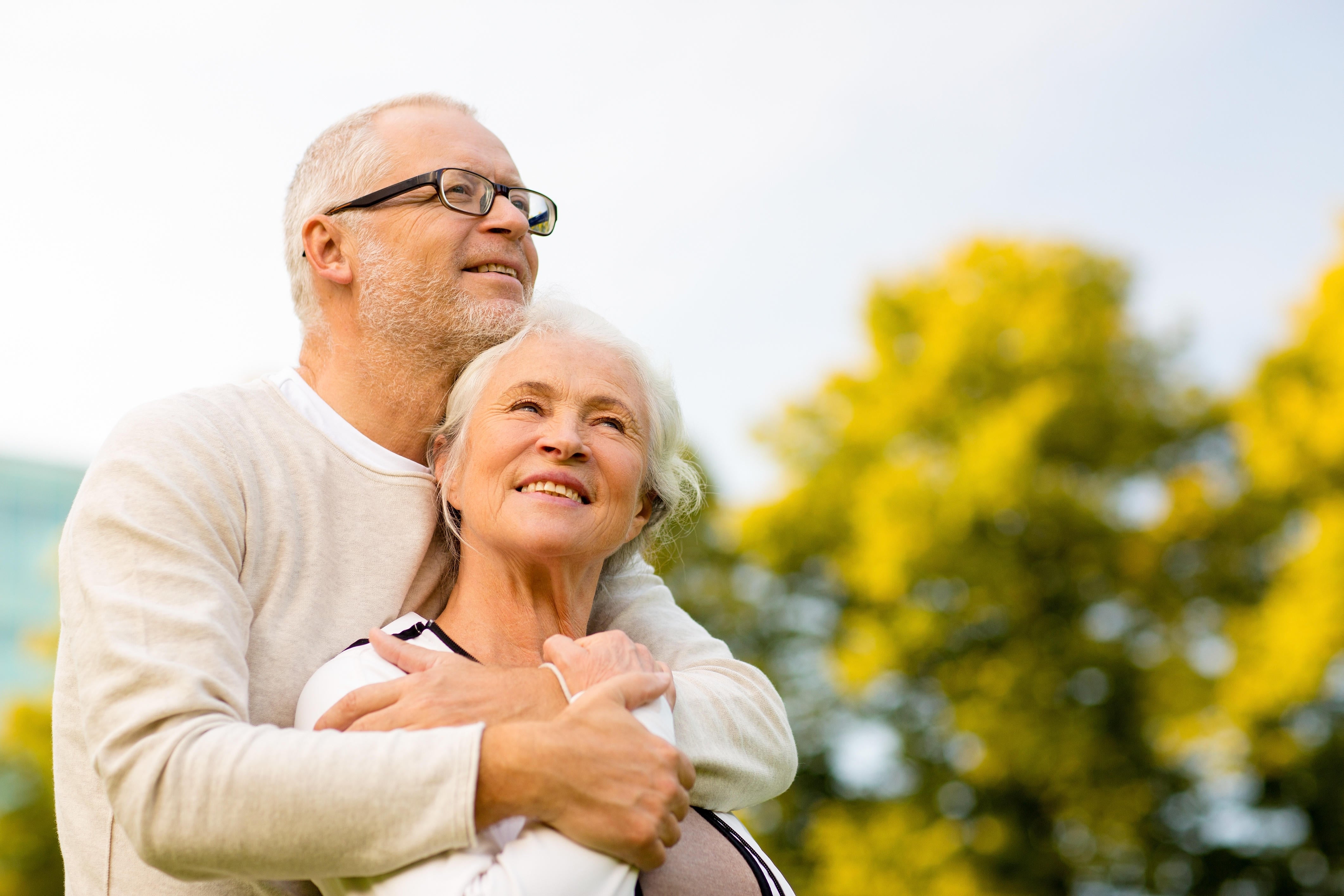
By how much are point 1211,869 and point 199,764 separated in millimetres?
13640

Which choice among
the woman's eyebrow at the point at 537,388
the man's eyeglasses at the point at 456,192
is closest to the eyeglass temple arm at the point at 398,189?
the man's eyeglasses at the point at 456,192

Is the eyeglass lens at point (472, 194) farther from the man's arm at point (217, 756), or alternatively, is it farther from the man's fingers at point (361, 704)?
the man's fingers at point (361, 704)

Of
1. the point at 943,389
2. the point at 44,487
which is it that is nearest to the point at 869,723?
the point at 943,389

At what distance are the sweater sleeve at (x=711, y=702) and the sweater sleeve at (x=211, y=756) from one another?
0.63 m

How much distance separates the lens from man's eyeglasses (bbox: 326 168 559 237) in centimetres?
317

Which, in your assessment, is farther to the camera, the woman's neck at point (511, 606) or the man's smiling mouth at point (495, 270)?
the man's smiling mouth at point (495, 270)

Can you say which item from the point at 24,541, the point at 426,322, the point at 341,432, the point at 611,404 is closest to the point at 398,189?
the point at 426,322

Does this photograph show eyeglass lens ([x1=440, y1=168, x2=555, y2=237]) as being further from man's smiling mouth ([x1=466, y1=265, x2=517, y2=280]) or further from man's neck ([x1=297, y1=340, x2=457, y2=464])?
man's neck ([x1=297, y1=340, x2=457, y2=464])

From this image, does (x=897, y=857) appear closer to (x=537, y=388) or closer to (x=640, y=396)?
(x=640, y=396)

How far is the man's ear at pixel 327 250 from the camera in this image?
3215 millimetres

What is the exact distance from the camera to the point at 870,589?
14.2m

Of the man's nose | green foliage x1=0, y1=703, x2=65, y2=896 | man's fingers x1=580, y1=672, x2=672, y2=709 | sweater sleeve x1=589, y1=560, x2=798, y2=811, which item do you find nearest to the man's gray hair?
the man's nose

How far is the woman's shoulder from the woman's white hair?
505 mm

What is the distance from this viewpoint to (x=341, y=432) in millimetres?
2969
